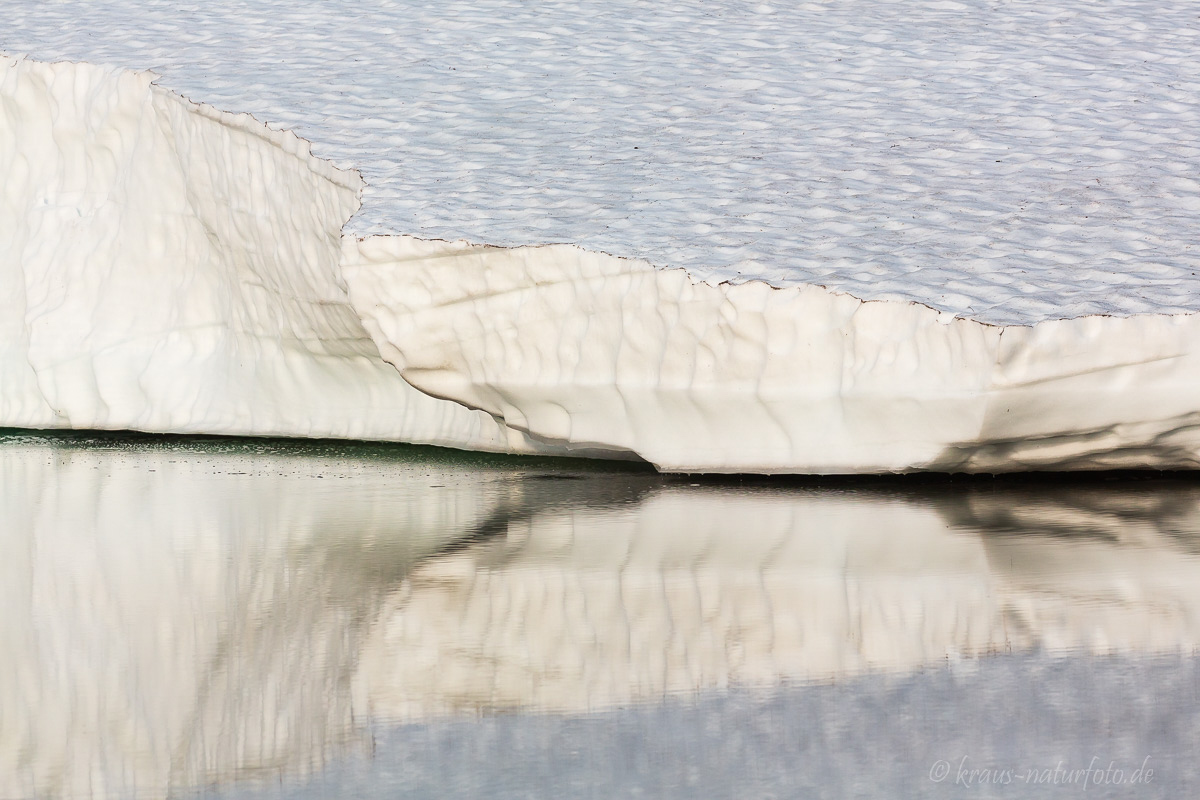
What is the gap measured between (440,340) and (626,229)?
629 millimetres

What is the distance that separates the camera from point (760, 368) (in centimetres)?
405

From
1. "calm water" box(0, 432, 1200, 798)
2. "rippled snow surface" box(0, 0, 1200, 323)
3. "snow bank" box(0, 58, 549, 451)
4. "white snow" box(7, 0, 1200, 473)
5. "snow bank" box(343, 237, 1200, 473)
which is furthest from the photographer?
"snow bank" box(0, 58, 549, 451)

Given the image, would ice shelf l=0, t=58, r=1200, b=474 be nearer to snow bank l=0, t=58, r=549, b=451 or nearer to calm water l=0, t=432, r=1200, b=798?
snow bank l=0, t=58, r=549, b=451

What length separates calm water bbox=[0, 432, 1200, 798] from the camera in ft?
6.16

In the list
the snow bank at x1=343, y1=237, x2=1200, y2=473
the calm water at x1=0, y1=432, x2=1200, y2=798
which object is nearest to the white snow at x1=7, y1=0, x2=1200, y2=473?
the snow bank at x1=343, y1=237, x2=1200, y2=473

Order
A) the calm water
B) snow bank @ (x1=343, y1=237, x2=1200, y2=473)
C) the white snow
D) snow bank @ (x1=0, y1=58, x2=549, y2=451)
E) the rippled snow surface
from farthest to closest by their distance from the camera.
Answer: snow bank @ (x1=0, y1=58, x2=549, y2=451), the rippled snow surface, the white snow, snow bank @ (x1=343, y1=237, x2=1200, y2=473), the calm water

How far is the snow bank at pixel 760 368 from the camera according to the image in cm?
375

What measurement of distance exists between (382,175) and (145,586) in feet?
6.56

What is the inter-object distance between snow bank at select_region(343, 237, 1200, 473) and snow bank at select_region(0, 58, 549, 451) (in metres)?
0.91

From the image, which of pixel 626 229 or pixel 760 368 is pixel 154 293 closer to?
pixel 626 229

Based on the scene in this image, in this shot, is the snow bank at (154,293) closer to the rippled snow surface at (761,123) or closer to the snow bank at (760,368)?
the rippled snow surface at (761,123)

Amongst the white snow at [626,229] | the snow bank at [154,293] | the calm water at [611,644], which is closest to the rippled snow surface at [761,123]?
the white snow at [626,229]

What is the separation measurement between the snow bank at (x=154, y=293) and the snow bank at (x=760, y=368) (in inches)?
36.0

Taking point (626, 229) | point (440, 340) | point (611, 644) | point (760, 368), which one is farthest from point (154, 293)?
point (611, 644)
